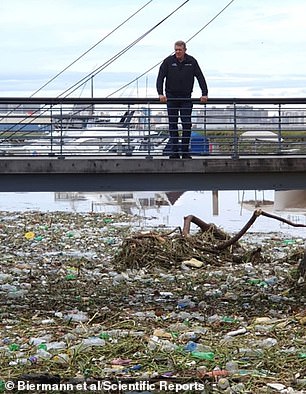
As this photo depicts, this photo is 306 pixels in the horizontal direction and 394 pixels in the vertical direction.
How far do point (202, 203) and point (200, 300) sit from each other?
63.9 feet

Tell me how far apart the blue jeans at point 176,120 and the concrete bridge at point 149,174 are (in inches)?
16.4

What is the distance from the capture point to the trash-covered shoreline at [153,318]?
10516 mm

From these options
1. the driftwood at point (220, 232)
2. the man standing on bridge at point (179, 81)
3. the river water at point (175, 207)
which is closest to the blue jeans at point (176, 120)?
the man standing on bridge at point (179, 81)

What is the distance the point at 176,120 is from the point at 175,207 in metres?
17.7

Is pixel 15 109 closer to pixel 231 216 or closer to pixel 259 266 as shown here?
Answer: pixel 259 266

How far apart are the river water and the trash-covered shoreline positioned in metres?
5.64

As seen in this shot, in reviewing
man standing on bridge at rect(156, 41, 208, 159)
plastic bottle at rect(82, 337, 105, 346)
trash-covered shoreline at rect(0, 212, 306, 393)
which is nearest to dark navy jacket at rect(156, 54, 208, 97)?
man standing on bridge at rect(156, 41, 208, 159)

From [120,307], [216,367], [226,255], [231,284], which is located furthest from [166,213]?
[216,367]

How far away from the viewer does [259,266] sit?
18062 mm

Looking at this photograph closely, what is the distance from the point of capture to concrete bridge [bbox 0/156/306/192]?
13602 millimetres

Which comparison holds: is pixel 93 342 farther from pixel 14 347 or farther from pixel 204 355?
pixel 204 355

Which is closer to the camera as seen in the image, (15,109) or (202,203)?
(15,109)

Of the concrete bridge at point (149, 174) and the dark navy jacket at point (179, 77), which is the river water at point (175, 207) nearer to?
the dark navy jacket at point (179, 77)

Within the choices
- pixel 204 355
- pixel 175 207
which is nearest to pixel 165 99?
pixel 204 355
